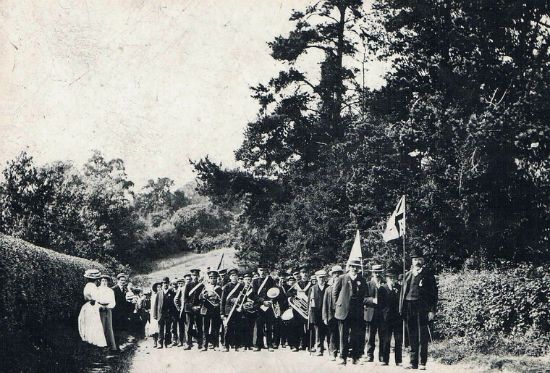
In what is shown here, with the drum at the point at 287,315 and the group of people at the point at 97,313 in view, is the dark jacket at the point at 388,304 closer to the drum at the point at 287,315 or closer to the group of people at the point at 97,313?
the drum at the point at 287,315

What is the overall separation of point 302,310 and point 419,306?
13.1ft

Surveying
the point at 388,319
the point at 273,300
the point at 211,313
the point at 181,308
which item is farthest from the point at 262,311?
the point at 388,319

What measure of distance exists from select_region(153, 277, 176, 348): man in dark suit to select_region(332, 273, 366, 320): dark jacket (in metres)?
5.22

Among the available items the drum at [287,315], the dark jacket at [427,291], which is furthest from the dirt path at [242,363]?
the dark jacket at [427,291]

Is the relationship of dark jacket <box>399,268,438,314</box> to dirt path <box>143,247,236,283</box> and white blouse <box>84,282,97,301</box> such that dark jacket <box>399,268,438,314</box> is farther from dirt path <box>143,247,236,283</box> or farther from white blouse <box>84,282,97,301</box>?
dirt path <box>143,247,236,283</box>

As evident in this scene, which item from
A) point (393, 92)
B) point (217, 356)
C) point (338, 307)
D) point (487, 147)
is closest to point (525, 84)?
point (487, 147)

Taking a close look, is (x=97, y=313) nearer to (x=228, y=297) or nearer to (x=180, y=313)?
(x=228, y=297)

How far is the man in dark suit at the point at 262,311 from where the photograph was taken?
14938 millimetres

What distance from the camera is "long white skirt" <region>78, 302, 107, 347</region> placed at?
11195 millimetres

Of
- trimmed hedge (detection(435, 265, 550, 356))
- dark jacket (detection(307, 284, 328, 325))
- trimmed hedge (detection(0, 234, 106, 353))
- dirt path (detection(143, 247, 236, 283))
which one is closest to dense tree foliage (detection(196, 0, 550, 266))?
trimmed hedge (detection(435, 265, 550, 356))

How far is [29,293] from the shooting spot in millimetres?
11070

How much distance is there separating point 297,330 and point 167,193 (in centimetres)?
7487

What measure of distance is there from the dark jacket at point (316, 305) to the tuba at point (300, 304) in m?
0.70

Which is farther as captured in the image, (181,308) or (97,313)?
(181,308)
